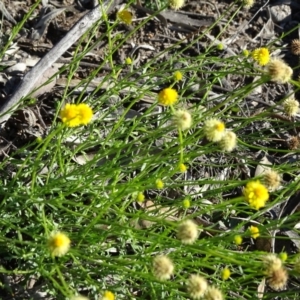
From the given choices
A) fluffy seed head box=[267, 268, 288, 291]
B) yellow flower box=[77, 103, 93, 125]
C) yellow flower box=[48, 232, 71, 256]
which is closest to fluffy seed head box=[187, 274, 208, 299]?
fluffy seed head box=[267, 268, 288, 291]

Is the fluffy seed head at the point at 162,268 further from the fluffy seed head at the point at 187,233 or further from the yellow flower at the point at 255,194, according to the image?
the yellow flower at the point at 255,194

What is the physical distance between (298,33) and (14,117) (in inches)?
78.7

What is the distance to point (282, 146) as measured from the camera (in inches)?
141

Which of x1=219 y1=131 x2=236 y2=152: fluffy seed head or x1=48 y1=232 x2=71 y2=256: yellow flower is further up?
x1=219 y1=131 x2=236 y2=152: fluffy seed head

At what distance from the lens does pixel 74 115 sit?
83.5 inches

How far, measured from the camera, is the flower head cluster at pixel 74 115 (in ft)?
6.92

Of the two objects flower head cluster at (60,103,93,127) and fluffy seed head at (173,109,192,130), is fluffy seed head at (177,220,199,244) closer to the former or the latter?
fluffy seed head at (173,109,192,130)

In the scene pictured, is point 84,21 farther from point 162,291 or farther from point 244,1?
point 162,291

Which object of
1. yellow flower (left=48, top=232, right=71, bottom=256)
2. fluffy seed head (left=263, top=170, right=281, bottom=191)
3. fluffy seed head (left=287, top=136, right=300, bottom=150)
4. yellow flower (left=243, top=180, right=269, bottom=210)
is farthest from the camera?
fluffy seed head (left=287, top=136, right=300, bottom=150)

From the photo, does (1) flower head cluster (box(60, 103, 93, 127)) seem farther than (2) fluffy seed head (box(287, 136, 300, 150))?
No

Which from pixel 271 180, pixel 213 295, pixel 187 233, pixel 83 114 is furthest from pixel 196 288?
pixel 83 114

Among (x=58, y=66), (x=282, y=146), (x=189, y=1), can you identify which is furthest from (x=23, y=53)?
(x=282, y=146)

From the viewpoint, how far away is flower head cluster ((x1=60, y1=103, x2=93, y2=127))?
2109mm

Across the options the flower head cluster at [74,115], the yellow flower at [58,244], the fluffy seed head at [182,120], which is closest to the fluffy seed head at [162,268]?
the yellow flower at [58,244]
